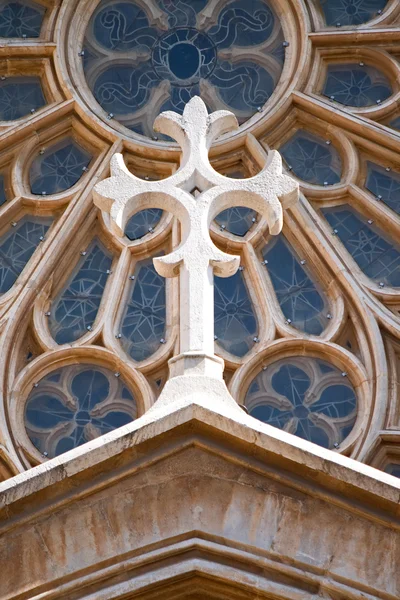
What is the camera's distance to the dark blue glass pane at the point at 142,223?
50.8 ft

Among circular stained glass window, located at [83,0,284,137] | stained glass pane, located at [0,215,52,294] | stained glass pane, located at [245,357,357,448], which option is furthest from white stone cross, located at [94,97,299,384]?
circular stained glass window, located at [83,0,284,137]

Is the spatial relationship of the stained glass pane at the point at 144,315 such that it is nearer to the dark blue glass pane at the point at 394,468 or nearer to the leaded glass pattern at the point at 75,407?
the leaded glass pattern at the point at 75,407

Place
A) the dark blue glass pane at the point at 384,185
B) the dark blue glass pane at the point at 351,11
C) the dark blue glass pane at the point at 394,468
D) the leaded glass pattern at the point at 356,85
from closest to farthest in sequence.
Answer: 1. the dark blue glass pane at the point at 394,468
2. the dark blue glass pane at the point at 384,185
3. the leaded glass pattern at the point at 356,85
4. the dark blue glass pane at the point at 351,11

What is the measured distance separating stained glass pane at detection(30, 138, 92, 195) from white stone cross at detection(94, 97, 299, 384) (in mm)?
3612

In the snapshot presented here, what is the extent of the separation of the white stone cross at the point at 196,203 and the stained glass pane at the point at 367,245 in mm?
3239

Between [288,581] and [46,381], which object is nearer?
[288,581]

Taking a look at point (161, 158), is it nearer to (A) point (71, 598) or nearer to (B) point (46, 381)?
(B) point (46, 381)

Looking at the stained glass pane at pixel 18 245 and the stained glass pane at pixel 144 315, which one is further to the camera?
the stained glass pane at pixel 18 245

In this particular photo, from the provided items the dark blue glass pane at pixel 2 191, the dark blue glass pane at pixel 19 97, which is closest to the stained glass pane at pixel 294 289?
the dark blue glass pane at pixel 2 191

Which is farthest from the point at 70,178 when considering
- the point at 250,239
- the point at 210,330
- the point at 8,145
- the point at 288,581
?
the point at 288,581

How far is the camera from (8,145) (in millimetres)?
15836

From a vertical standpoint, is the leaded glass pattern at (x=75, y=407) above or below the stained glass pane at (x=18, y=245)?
below

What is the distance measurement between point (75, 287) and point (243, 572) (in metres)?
4.97

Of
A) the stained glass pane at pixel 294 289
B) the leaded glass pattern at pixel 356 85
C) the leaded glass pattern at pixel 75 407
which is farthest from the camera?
the leaded glass pattern at pixel 356 85
